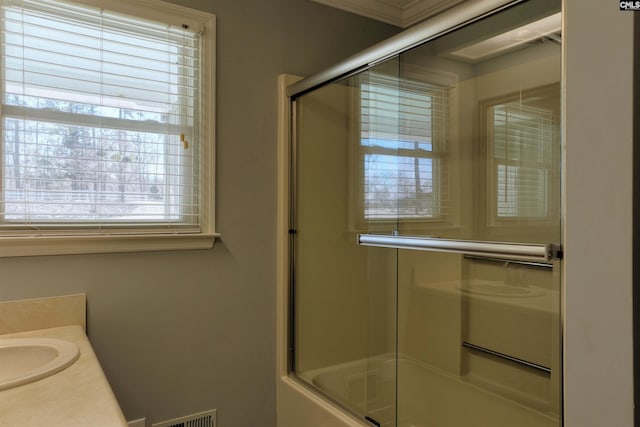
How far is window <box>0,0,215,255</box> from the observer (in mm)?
1464

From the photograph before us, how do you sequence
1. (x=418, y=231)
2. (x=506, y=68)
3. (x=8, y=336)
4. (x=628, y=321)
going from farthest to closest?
1. (x=418, y=231)
2. (x=506, y=68)
3. (x=8, y=336)
4. (x=628, y=321)

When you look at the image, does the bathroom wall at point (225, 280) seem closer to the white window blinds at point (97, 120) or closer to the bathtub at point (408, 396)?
the white window blinds at point (97, 120)

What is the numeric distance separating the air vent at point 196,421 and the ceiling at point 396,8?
1.91 meters

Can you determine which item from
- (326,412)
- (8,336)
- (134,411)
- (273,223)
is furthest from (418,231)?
(8,336)

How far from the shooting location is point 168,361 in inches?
67.6

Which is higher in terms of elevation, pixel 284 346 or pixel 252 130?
pixel 252 130

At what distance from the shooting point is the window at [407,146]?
1.75m

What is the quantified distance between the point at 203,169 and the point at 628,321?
1497 millimetres

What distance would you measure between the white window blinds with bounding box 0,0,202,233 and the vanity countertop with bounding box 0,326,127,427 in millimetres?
684

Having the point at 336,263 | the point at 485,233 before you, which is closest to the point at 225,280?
the point at 336,263

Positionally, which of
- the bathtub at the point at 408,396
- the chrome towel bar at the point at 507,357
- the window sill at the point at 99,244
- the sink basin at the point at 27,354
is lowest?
the bathtub at the point at 408,396

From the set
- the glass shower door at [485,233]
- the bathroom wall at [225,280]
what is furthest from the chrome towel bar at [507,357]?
the bathroom wall at [225,280]

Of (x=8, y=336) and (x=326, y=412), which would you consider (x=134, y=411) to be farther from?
(x=326, y=412)

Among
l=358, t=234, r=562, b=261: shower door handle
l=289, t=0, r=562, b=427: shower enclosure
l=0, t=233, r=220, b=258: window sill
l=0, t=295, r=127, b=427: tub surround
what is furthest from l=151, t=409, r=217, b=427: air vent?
l=358, t=234, r=562, b=261: shower door handle
